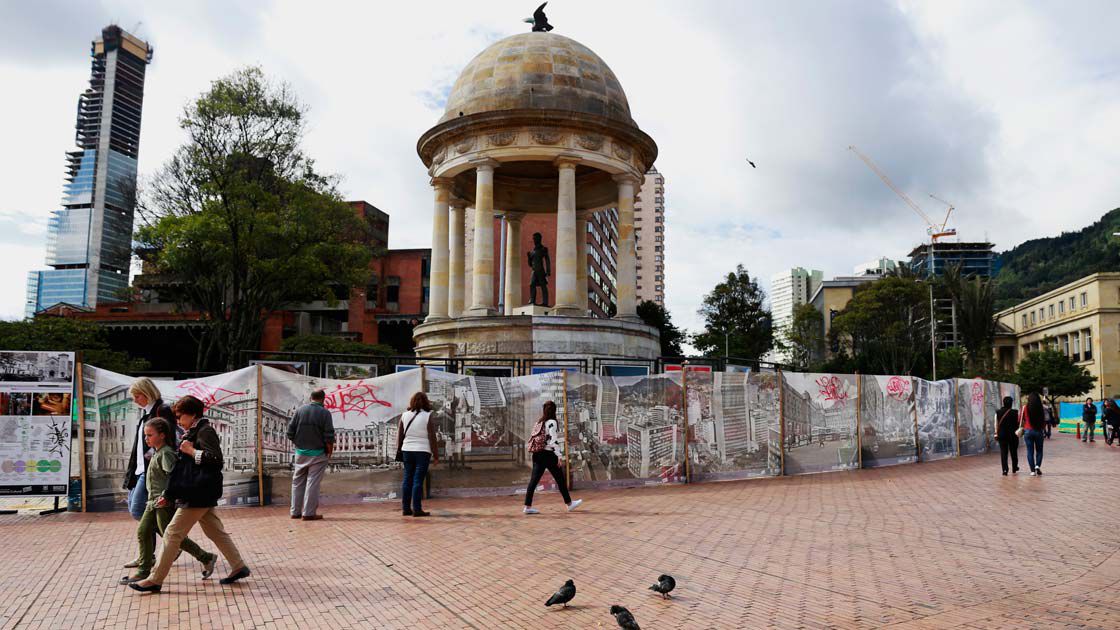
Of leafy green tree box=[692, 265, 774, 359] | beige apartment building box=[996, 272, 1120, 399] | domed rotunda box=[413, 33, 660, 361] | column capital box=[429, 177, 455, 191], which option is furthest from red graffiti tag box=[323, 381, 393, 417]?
beige apartment building box=[996, 272, 1120, 399]

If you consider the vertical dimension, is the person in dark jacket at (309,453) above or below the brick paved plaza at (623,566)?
above

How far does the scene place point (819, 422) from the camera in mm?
17953

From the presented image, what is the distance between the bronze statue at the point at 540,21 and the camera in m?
31.6

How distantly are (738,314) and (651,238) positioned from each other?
85420mm

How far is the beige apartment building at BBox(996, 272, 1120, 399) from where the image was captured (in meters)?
87.1

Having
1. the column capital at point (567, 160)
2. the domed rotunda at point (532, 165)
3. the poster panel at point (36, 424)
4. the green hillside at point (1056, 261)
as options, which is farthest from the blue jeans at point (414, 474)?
the green hillside at point (1056, 261)

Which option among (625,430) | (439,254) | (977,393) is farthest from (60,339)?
(977,393)

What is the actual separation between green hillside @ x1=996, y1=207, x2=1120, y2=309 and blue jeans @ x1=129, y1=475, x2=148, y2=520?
146212 mm

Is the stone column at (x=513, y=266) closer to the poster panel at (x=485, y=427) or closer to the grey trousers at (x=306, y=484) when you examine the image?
the poster panel at (x=485, y=427)

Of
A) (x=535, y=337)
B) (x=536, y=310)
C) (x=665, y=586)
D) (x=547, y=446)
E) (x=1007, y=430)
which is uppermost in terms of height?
(x=536, y=310)

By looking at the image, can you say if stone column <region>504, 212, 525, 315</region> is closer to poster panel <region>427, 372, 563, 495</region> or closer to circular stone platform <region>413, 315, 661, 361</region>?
circular stone platform <region>413, 315, 661, 361</region>

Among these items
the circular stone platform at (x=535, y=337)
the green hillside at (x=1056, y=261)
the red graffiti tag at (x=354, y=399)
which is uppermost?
the green hillside at (x=1056, y=261)

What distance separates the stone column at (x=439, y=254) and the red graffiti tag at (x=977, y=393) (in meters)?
17.3

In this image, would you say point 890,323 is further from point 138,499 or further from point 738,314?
point 138,499
